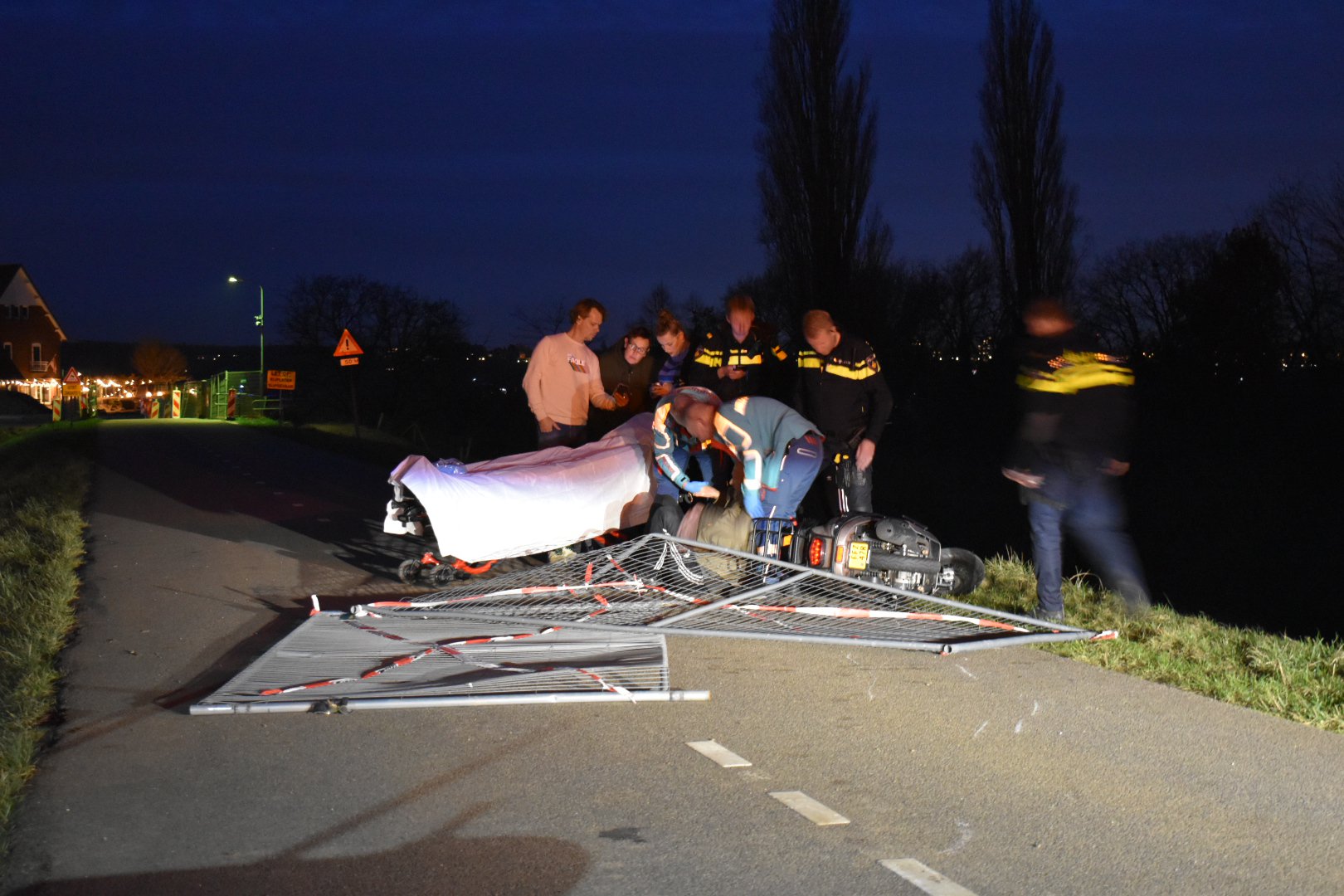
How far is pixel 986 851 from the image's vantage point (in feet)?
13.4

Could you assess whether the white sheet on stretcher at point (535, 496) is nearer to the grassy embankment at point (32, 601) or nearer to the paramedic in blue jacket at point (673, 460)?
the paramedic in blue jacket at point (673, 460)

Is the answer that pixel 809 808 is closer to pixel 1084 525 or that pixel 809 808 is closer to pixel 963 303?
pixel 1084 525

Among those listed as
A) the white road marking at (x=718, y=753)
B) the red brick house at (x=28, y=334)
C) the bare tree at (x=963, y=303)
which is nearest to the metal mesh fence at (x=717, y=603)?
the white road marking at (x=718, y=753)

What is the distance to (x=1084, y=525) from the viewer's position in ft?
25.8

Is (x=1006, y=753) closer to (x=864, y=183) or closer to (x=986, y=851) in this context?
(x=986, y=851)

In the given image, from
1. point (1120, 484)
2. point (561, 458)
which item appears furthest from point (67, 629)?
point (1120, 484)

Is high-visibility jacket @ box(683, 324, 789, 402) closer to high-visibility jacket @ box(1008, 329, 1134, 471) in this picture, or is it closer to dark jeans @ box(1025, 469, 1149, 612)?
high-visibility jacket @ box(1008, 329, 1134, 471)

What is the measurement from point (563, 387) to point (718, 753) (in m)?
5.80

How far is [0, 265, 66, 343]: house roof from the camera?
8901 cm

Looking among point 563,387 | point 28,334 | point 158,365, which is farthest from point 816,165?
point 158,365

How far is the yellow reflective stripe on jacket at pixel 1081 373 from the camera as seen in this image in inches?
303

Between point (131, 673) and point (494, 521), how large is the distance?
264 cm

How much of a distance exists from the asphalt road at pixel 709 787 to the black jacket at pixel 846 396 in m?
2.53

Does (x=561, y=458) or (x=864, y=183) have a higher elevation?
(x=864, y=183)
